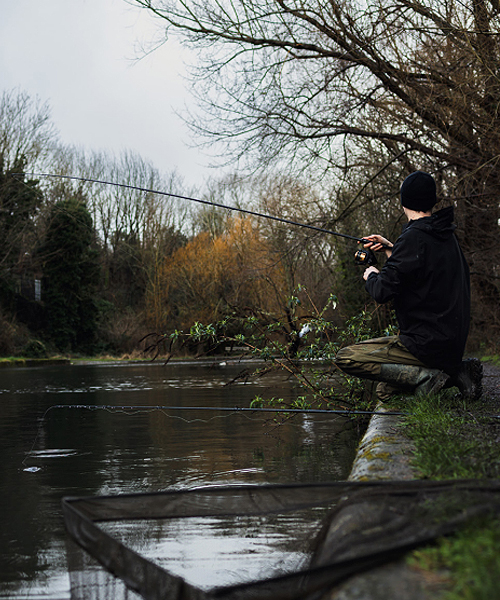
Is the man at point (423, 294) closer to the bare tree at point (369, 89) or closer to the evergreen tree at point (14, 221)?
the bare tree at point (369, 89)

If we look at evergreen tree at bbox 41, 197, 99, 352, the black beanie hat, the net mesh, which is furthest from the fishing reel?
evergreen tree at bbox 41, 197, 99, 352

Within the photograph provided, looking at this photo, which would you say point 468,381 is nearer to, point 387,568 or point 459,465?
point 459,465

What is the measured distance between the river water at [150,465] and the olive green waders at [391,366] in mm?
793

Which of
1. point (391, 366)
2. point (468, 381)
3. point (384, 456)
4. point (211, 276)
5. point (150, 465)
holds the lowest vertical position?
point (150, 465)

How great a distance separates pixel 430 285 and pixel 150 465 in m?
2.84

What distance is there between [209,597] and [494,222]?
14.3 meters

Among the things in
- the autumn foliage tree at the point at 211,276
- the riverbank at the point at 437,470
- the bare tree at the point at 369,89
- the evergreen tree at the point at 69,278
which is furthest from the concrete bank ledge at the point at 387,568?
the evergreen tree at the point at 69,278

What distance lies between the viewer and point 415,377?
17.8 ft

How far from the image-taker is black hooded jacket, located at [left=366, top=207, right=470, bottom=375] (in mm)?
5000

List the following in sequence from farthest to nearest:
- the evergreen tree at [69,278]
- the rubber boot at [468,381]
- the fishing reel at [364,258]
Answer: the evergreen tree at [69,278]
the fishing reel at [364,258]
the rubber boot at [468,381]

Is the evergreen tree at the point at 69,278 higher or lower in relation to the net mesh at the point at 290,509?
higher

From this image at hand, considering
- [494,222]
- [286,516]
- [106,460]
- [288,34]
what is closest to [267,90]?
[288,34]

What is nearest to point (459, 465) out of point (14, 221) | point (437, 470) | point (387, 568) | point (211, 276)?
point (437, 470)

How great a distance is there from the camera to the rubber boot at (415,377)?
210 inches
